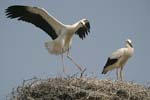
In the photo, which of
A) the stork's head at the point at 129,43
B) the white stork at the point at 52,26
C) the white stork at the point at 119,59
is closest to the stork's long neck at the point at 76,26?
the white stork at the point at 52,26

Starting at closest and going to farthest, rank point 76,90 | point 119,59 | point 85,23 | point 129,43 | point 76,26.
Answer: point 76,90
point 76,26
point 85,23
point 119,59
point 129,43

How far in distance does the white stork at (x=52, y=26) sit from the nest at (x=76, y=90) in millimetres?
1864

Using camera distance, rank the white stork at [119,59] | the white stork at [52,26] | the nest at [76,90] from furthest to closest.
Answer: the white stork at [119,59] < the white stork at [52,26] < the nest at [76,90]

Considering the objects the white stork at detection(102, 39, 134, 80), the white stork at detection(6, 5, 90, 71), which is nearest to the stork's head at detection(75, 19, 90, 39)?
the white stork at detection(6, 5, 90, 71)

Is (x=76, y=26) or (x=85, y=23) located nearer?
(x=76, y=26)

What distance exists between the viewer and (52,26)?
13.1m

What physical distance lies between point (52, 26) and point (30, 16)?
1.72ft

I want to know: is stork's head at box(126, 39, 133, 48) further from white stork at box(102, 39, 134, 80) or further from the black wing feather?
the black wing feather

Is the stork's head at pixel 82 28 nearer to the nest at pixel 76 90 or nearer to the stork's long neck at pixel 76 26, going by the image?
the stork's long neck at pixel 76 26

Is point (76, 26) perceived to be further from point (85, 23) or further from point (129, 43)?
point (129, 43)

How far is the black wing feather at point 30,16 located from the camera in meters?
12.9

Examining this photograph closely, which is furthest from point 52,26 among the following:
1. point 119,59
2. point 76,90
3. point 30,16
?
point 76,90

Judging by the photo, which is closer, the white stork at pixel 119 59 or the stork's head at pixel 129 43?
the white stork at pixel 119 59

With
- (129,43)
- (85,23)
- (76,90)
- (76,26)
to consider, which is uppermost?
(85,23)
